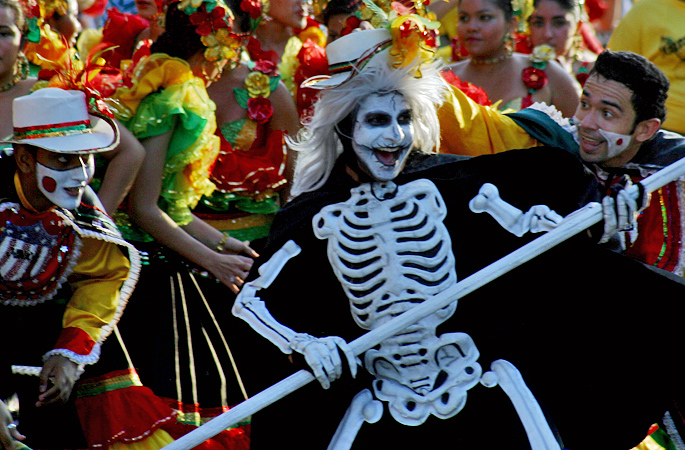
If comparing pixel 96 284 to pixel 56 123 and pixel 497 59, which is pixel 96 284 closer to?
pixel 56 123

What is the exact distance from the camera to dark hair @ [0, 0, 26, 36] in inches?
180

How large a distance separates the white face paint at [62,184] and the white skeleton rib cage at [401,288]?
0.70m

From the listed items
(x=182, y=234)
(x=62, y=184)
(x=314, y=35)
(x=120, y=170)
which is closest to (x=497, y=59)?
(x=314, y=35)

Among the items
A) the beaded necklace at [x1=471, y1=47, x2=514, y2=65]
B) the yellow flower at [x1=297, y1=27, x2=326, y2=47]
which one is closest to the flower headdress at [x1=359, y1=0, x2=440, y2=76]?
the beaded necklace at [x1=471, y1=47, x2=514, y2=65]

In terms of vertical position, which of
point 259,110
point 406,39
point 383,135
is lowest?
point 259,110

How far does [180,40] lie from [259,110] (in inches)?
19.0

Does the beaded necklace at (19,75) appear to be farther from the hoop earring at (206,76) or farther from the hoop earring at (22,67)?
the hoop earring at (206,76)

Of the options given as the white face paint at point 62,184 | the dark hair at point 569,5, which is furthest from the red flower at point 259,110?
the dark hair at point 569,5

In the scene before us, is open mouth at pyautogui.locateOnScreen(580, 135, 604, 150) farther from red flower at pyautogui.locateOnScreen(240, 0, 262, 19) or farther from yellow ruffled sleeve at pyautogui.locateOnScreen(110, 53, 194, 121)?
red flower at pyautogui.locateOnScreen(240, 0, 262, 19)

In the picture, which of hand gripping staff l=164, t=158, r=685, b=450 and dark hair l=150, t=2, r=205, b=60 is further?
dark hair l=150, t=2, r=205, b=60

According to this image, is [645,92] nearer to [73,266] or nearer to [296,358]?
[296,358]

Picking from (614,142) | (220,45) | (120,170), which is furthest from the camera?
(220,45)

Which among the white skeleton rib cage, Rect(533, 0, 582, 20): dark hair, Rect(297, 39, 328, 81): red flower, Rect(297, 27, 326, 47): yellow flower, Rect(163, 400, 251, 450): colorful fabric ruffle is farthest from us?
Rect(533, 0, 582, 20): dark hair

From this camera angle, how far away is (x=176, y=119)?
177 inches
